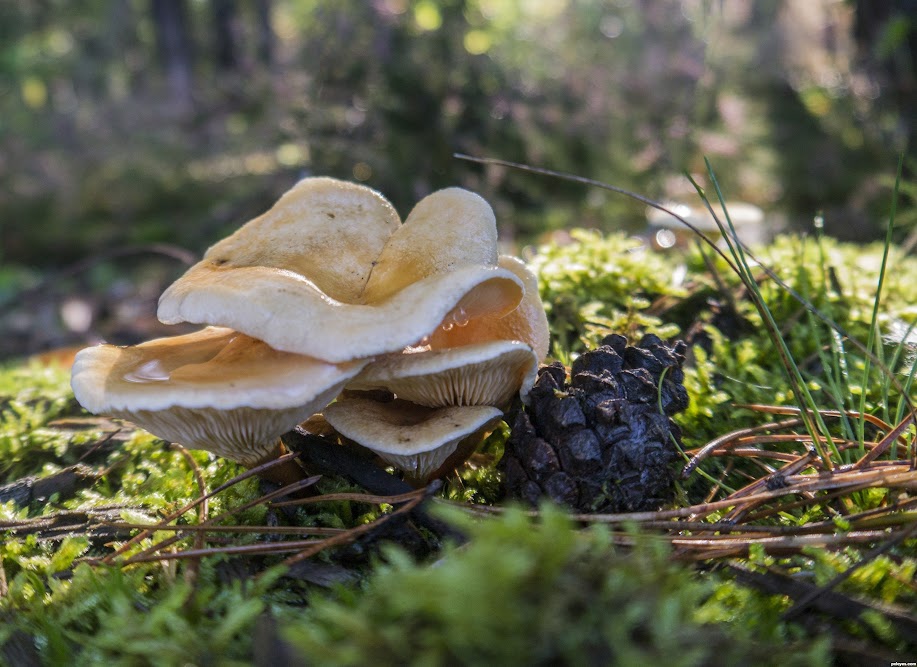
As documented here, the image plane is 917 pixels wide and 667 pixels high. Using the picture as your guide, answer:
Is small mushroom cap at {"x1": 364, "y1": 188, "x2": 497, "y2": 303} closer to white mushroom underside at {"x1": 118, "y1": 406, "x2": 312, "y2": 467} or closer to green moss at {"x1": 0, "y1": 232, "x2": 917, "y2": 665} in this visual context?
white mushroom underside at {"x1": 118, "y1": 406, "x2": 312, "y2": 467}

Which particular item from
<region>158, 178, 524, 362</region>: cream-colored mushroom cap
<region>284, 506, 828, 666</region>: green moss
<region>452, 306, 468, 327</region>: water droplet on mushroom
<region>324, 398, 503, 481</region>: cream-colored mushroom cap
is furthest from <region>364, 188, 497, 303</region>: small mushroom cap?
<region>284, 506, 828, 666</region>: green moss

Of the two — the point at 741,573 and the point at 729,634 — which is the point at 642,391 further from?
the point at 729,634

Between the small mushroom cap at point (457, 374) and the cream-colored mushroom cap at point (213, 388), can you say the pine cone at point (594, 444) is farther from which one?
the cream-colored mushroom cap at point (213, 388)

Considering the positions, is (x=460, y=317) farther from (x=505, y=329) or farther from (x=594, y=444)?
(x=594, y=444)

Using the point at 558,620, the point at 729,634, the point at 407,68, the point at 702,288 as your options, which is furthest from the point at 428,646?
the point at 407,68

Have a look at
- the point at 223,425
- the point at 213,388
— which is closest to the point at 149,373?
the point at 223,425

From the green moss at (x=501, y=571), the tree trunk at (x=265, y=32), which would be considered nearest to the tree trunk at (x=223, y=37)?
the tree trunk at (x=265, y=32)

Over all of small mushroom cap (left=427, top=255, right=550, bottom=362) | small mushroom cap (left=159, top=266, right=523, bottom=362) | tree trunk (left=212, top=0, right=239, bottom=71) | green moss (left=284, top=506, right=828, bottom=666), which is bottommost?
green moss (left=284, top=506, right=828, bottom=666)
